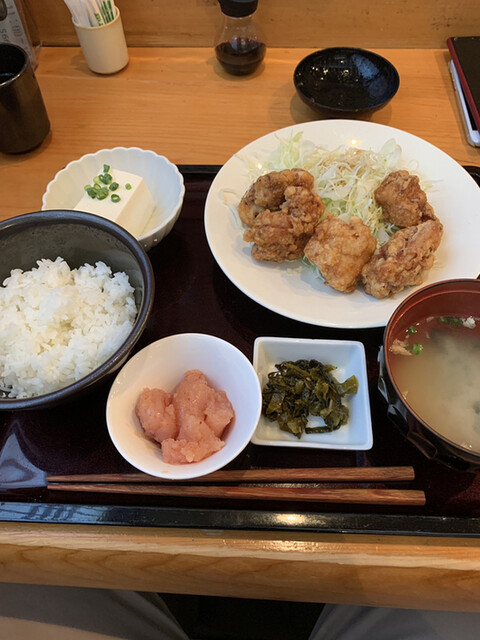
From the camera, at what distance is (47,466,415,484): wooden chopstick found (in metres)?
1.34

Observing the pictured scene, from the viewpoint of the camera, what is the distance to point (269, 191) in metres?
1.79

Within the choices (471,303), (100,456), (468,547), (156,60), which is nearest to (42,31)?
(156,60)

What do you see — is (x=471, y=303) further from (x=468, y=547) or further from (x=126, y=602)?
(x=126, y=602)

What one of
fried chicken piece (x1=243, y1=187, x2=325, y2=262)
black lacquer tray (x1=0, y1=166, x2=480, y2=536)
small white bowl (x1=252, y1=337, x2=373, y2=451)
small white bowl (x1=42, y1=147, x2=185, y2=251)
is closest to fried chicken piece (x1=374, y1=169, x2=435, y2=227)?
fried chicken piece (x1=243, y1=187, x2=325, y2=262)

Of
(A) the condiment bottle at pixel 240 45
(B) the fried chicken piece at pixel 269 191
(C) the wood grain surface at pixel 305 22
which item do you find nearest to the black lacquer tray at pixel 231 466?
(B) the fried chicken piece at pixel 269 191

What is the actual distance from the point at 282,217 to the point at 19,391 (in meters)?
1.06

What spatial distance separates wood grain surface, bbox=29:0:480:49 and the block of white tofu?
1.26 meters

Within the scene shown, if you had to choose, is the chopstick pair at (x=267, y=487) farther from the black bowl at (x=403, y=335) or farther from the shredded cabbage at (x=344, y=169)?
the shredded cabbage at (x=344, y=169)

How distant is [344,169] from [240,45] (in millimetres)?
1101

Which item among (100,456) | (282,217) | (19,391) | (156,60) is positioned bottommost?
(100,456)

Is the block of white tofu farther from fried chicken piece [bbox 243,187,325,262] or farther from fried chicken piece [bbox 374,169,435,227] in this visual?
fried chicken piece [bbox 374,169,435,227]

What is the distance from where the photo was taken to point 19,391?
1.48 m

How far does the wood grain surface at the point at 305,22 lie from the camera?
8.17 ft

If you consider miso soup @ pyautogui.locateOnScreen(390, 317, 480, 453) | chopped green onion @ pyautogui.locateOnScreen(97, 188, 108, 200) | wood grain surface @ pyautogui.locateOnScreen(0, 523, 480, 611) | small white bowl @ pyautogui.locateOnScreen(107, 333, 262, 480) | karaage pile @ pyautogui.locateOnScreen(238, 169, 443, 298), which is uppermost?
chopped green onion @ pyautogui.locateOnScreen(97, 188, 108, 200)
